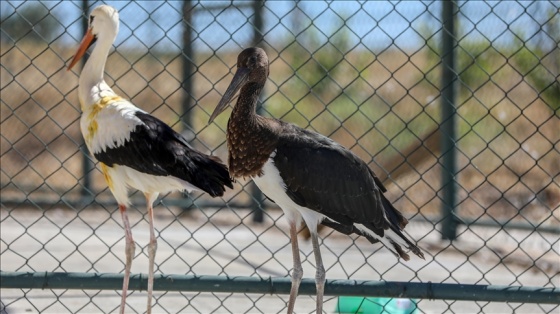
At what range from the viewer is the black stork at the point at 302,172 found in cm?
397

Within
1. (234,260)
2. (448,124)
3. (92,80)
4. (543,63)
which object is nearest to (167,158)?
(92,80)

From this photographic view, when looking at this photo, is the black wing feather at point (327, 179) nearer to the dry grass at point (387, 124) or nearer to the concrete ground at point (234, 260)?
the concrete ground at point (234, 260)

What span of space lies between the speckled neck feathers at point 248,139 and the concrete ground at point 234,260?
0.79 metres

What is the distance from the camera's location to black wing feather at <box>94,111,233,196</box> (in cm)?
434

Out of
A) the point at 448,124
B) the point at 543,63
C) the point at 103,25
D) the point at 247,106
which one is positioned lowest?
the point at 247,106

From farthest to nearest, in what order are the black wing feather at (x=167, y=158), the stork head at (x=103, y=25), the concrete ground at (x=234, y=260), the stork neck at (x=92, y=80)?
the concrete ground at (x=234, y=260), the stork head at (x=103, y=25), the stork neck at (x=92, y=80), the black wing feather at (x=167, y=158)

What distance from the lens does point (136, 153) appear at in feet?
14.5

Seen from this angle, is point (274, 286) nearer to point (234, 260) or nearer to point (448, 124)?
point (234, 260)

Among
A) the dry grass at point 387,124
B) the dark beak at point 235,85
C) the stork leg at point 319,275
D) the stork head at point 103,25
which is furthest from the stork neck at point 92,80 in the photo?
the dry grass at point 387,124

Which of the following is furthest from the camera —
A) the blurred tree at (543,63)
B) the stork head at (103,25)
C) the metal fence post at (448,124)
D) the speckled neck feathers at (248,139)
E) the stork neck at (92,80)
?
the blurred tree at (543,63)

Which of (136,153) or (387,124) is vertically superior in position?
(387,124)

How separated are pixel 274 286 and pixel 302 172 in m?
0.61

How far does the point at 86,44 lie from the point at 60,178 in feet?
17.4

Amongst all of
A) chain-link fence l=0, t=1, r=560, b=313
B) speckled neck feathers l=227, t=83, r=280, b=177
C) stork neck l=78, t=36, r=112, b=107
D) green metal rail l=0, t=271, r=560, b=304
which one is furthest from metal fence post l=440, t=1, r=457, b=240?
speckled neck feathers l=227, t=83, r=280, b=177
